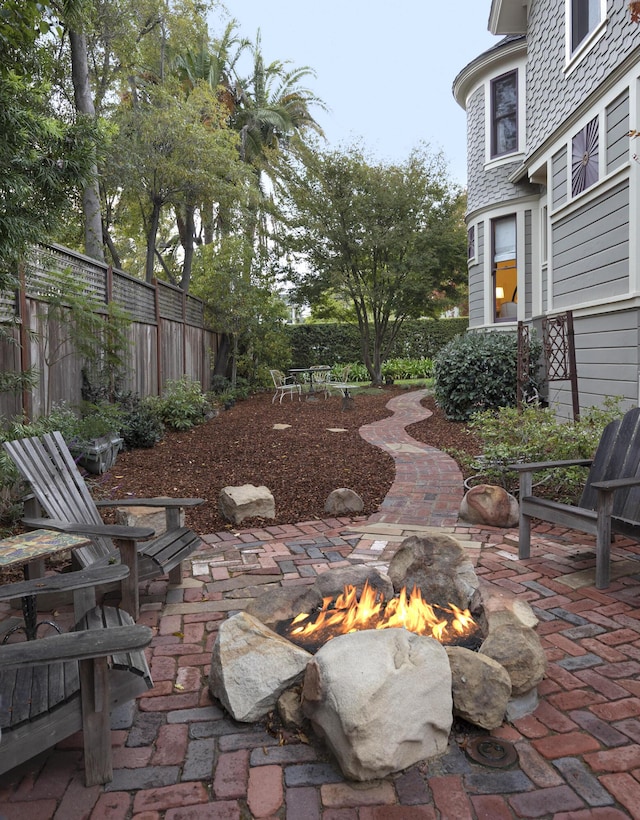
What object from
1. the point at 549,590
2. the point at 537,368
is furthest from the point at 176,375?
the point at 549,590

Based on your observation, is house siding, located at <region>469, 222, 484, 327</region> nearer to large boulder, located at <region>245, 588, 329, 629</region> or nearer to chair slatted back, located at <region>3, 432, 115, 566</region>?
chair slatted back, located at <region>3, 432, 115, 566</region>

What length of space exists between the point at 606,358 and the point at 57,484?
6.33 meters

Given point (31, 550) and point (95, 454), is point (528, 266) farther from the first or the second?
point (31, 550)

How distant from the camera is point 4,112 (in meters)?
3.31

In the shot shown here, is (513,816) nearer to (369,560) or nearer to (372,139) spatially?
(369,560)

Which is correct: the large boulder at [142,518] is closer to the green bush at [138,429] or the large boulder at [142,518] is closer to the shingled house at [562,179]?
the green bush at [138,429]

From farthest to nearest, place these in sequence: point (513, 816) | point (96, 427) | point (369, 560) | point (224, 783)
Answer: point (96, 427), point (369, 560), point (224, 783), point (513, 816)

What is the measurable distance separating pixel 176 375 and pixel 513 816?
10.6 meters

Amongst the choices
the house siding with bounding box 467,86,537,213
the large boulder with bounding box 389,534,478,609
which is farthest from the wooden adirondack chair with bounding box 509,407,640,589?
the house siding with bounding box 467,86,537,213

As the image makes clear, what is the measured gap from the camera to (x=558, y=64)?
8633 millimetres

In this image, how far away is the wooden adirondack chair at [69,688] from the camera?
1.68 m

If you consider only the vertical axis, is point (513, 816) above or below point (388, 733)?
below

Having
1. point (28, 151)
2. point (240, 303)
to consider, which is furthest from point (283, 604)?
point (240, 303)

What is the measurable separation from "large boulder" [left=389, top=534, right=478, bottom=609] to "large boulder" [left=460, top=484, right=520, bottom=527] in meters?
1.73
